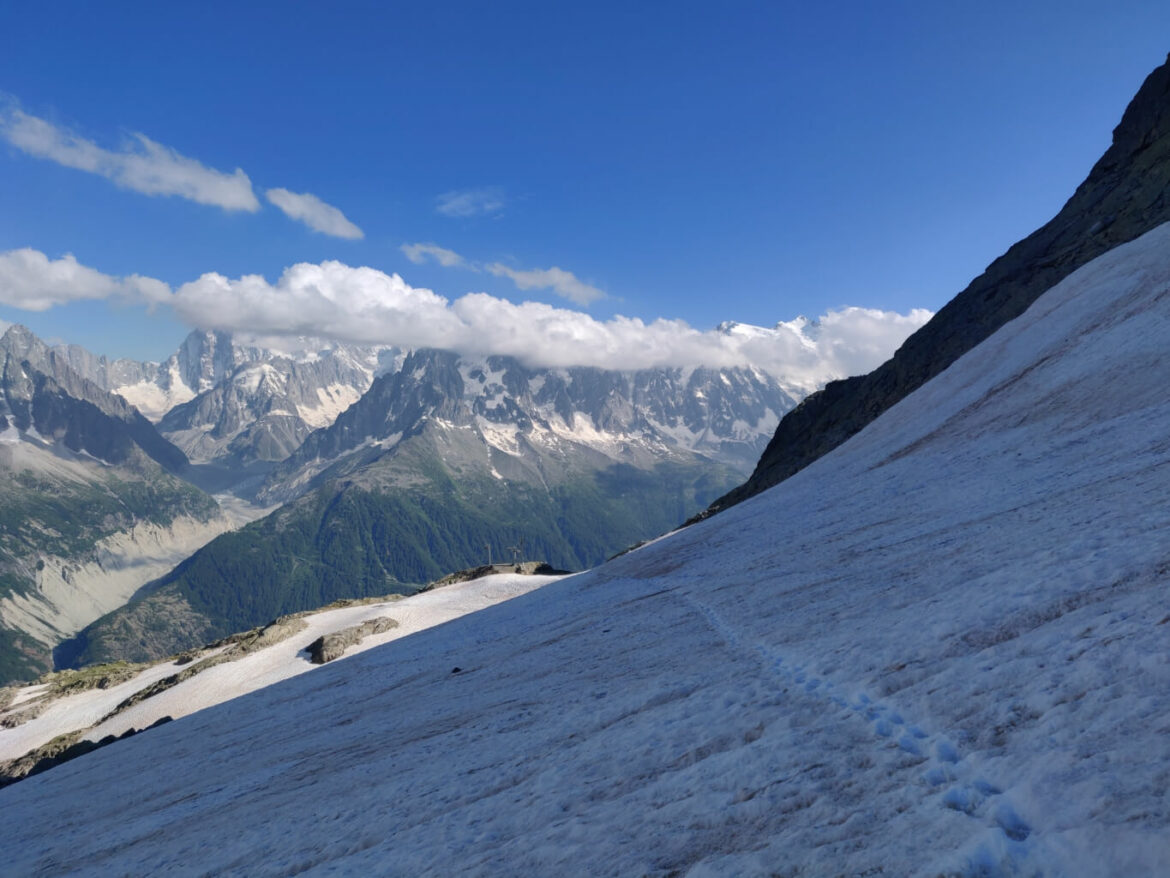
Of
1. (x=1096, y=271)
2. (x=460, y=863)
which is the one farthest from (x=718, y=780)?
(x=1096, y=271)

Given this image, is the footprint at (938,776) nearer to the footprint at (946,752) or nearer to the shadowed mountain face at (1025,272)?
the footprint at (946,752)


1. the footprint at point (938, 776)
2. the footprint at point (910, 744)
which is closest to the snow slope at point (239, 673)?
the footprint at point (910, 744)

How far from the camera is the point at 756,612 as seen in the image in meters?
18.6

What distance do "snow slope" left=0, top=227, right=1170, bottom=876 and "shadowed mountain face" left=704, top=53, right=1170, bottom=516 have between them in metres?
28.3

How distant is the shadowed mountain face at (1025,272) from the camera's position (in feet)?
179

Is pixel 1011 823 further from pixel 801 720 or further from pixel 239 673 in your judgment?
pixel 239 673

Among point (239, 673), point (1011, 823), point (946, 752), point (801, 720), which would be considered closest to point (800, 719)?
point (801, 720)

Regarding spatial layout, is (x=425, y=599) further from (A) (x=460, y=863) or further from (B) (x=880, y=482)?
(A) (x=460, y=863)

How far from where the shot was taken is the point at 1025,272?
202 feet

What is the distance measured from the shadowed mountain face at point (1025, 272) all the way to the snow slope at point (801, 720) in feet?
92.9

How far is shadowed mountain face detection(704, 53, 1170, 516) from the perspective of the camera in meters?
54.5

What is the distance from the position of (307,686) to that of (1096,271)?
55453 mm

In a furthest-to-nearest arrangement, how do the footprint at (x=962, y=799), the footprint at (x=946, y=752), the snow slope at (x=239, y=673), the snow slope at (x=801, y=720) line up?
1. the snow slope at (x=239, y=673)
2. the footprint at (x=946, y=752)
3. the snow slope at (x=801, y=720)
4. the footprint at (x=962, y=799)

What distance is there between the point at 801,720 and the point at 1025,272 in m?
66.4
